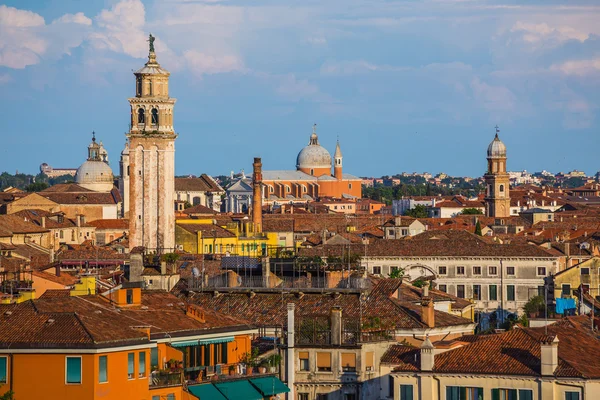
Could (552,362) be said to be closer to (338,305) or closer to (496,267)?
(338,305)

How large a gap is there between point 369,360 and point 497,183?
116m

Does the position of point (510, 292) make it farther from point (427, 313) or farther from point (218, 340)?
point (218, 340)

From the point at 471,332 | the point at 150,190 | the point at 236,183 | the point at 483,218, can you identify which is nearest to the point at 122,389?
the point at 471,332

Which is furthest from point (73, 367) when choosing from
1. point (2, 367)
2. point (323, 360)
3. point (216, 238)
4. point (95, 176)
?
point (95, 176)

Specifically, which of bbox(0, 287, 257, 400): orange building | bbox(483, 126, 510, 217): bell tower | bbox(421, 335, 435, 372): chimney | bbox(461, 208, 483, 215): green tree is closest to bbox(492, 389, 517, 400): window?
bbox(421, 335, 435, 372): chimney

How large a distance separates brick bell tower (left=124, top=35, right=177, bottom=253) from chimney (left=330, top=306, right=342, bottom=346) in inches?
2158

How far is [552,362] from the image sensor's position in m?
29.9

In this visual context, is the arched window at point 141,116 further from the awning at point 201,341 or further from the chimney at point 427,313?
the awning at point 201,341

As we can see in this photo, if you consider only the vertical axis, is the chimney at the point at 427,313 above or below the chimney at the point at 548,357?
above

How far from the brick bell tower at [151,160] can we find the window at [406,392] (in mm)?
57300

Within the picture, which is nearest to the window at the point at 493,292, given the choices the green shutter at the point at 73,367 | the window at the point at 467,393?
the window at the point at 467,393

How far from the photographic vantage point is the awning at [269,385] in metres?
31.1

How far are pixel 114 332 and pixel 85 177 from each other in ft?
483

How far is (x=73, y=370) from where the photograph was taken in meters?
26.4
